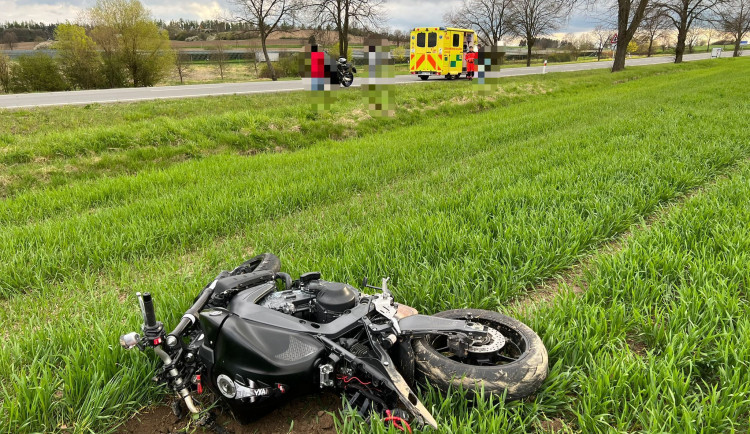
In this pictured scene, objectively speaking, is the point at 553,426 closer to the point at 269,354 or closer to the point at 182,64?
the point at 269,354

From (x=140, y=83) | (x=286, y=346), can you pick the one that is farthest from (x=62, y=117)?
(x=140, y=83)

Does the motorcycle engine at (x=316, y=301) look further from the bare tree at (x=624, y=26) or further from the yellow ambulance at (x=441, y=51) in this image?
the bare tree at (x=624, y=26)

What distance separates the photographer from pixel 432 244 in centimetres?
366

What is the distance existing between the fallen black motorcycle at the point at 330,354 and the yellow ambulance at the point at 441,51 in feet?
77.4

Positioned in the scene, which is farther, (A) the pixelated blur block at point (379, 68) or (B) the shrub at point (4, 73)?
(B) the shrub at point (4, 73)

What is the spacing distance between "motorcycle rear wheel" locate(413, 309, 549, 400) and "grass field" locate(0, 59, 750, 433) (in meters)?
0.08

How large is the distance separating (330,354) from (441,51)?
2503cm

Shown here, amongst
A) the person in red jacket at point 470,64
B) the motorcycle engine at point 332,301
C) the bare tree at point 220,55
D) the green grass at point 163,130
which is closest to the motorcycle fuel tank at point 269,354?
the motorcycle engine at point 332,301

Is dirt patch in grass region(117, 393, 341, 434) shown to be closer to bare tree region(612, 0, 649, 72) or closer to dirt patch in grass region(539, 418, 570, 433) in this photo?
dirt patch in grass region(539, 418, 570, 433)

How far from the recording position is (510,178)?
575cm

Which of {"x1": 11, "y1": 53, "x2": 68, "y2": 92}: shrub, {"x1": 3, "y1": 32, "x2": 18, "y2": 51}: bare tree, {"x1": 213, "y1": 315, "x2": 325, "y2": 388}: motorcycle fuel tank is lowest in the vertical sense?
{"x1": 213, "y1": 315, "x2": 325, "y2": 388}: motorcycle fuel tank

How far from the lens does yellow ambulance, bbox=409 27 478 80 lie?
24.4m

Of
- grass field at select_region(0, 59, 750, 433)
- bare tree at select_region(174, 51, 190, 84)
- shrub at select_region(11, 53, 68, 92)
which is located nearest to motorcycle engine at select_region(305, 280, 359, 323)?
grass field at select_region(0, 59, 750, 433)

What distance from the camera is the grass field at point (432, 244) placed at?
2.02 meters
